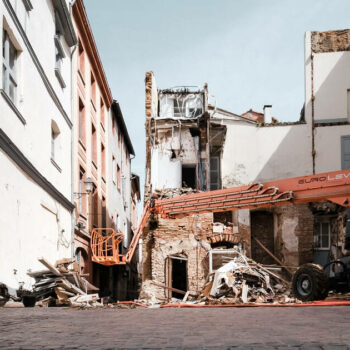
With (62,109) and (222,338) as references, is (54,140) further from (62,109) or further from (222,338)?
(222,338)

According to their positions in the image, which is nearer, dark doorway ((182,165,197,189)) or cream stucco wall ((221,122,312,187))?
cream stucco wall ((221,122,312,187))

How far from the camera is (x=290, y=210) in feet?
85.3

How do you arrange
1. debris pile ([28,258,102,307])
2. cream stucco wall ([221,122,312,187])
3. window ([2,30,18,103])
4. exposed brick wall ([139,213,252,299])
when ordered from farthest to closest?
cream stucco wall ([221,122,312,187]) < exposed brick wall ([139,213,252,299]) < debris pile ([28,258,102,307]) < window ([2,30,18,103])

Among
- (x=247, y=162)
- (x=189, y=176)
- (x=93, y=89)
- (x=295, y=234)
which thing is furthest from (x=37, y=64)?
(x=247, y=162)

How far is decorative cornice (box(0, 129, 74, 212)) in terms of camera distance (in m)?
11.9

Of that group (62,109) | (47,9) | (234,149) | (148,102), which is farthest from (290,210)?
(47,9)

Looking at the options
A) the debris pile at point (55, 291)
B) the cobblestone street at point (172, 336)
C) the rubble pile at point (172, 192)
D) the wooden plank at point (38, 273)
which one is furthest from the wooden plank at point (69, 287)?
the rubble pile at point (172, 192)

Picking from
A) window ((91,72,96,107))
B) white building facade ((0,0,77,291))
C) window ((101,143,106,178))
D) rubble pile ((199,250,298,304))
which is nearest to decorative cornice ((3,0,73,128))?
white building facade ((0,0,77,291))

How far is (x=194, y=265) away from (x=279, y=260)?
4378 millimetres

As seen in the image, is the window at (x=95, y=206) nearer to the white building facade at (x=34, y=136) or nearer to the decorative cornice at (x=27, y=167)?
the white building facade at (x=34, y=136)

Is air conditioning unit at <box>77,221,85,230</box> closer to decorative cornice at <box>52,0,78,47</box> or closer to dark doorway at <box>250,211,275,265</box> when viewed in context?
decorative cornice at <box>52,0,78,47</box>

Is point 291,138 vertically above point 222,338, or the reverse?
point 291,138

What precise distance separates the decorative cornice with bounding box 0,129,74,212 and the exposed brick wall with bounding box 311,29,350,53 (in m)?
15.8

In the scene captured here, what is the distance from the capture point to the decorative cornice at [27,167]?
468 inches
